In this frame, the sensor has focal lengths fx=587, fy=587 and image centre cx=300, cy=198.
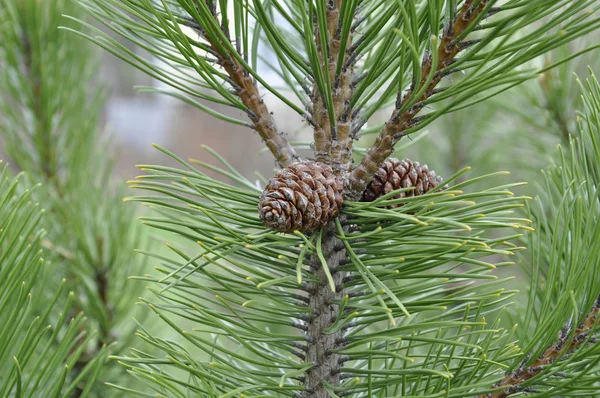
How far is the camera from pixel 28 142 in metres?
0.81

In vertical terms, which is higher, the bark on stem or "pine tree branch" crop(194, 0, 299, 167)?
"pine tree branch" crop(194, 0, 299, 167)

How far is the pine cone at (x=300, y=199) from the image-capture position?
1.16 feet

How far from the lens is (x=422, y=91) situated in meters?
0.33

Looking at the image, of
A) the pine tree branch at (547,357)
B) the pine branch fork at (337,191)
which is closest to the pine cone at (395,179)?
the pine branch fork at (337,191)

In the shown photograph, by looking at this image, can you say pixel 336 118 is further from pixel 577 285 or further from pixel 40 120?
pixel 40 120

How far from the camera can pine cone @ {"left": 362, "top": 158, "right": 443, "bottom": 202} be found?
392mm

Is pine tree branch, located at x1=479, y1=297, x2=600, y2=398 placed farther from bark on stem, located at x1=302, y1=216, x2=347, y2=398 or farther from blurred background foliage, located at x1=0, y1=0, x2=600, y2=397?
blurred background foliage, located at x1=0, y1=0, x2=600, y2=397

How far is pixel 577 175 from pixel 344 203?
196mm

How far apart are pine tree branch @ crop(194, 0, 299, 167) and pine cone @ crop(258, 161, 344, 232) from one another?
42 millimetres

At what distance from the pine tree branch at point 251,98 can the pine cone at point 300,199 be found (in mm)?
42

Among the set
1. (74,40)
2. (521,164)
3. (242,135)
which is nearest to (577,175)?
(521,164)

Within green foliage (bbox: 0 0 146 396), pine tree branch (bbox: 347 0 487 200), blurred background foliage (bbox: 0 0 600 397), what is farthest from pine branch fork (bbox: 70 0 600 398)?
green foliage (bbox: 0 0 146 396)

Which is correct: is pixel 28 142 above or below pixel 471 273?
above

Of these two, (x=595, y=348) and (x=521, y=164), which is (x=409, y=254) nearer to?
(x=595, y=348)
